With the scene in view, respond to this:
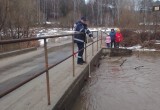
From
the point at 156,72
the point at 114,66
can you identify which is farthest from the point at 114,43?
the point at 156,72

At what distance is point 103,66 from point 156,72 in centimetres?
253

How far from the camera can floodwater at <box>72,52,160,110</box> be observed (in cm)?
654

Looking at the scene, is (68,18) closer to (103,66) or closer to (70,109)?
(103,66)

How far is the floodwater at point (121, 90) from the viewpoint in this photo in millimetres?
6543

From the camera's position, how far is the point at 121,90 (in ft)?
26.0

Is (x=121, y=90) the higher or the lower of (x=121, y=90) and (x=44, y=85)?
the lower

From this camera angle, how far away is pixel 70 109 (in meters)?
6.15

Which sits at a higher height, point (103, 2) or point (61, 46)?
point (103, 2)

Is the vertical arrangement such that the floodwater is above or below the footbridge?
below

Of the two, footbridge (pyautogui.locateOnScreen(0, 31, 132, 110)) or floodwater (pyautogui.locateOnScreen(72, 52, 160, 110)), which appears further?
floodwater (pyautogui.locateOnScreen(72, 52, 160, 110))

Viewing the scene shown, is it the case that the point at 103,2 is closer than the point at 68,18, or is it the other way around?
the point at 68,18

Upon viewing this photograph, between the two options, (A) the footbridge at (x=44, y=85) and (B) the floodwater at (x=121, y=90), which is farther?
(B) the floodwater at (x=121, y=90)

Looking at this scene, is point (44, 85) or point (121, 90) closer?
point (44, 85)

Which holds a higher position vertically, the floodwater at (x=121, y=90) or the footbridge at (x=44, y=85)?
the footbridge at (x=44, y=85)
